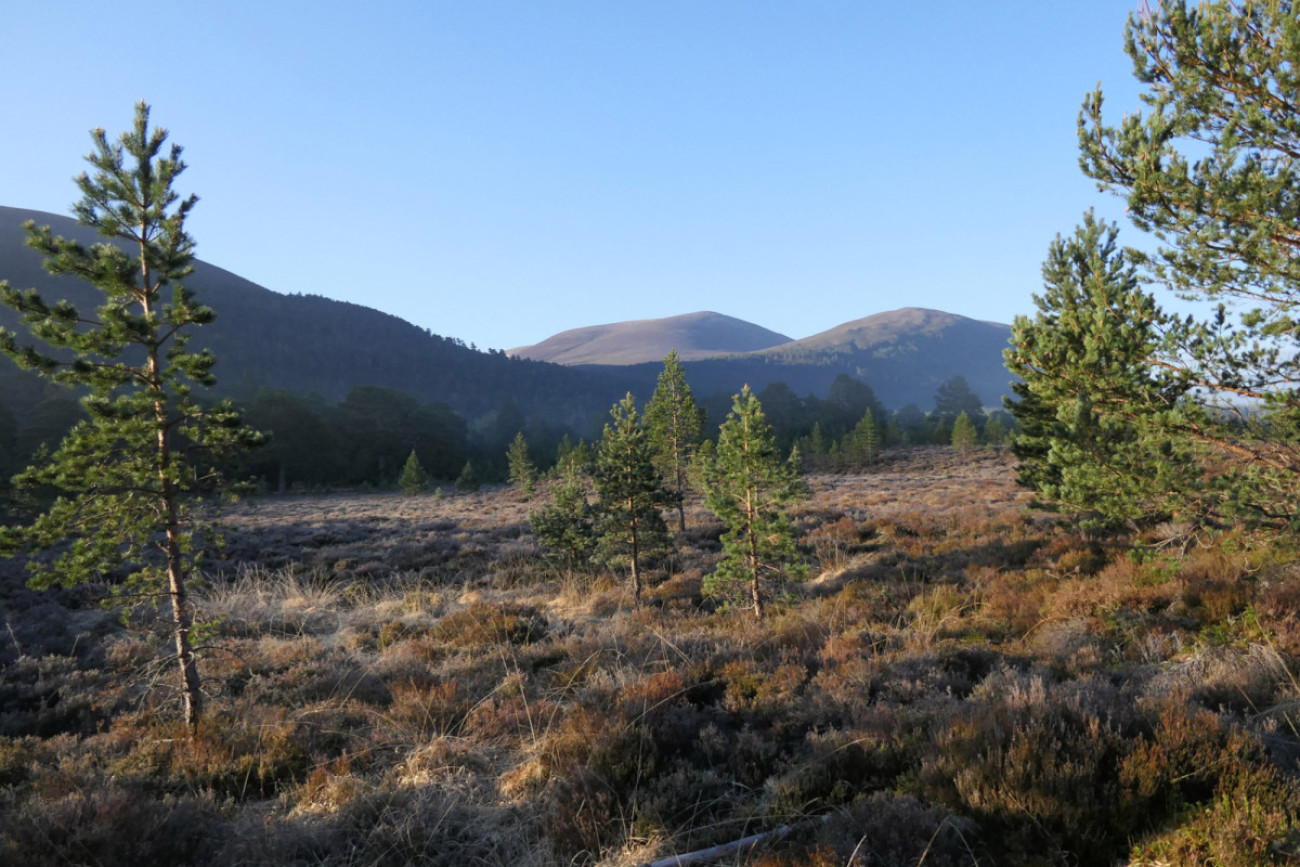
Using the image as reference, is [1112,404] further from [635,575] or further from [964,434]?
[964,434]

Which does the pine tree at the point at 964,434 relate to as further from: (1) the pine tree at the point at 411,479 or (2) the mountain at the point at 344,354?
(2) the mountain at the point at 344,354

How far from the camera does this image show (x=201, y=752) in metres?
5.01

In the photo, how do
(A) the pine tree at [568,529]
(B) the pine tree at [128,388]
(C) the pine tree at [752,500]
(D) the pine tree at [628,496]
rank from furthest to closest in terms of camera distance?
(A) the pine tree at [568,529], (D) the pine tree at [628,496], (C) the pine tree at [752,500], (B) the pine tree at [128,388]

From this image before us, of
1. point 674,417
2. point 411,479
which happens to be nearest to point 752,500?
point 674,417

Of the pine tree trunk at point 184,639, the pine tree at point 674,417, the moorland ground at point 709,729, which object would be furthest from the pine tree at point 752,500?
the pine tree at point 674,417

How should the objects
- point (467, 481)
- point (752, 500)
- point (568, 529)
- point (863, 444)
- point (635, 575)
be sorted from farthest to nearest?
1. point (863, 444)
2. point (467, 481)
3. point (568, 529)
4. point (635, 575)
5. point (752, 500)

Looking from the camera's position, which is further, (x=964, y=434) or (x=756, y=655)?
(x=964, y=434)

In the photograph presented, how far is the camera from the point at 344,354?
16012 centimetres

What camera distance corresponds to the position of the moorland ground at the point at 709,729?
319 cm

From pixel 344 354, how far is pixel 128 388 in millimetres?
174676

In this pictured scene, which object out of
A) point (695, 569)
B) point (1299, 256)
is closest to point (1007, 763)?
point (1299, 256)

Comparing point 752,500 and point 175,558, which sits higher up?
point 175,558

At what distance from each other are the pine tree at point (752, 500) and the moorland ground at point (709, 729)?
691mm

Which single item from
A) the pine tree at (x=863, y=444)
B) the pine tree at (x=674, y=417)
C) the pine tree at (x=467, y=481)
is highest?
the pine tree at (x=674, y=417)
